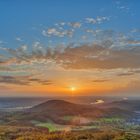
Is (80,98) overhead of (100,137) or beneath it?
overhead

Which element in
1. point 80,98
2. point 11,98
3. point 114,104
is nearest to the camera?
point 114,104

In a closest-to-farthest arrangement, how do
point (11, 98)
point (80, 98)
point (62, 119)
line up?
point (62, 119) < point (80, 98) < point (11, 98)

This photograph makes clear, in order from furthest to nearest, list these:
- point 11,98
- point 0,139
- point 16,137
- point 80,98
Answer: point 11,98, point 80,98, point 16,137, point 0,139

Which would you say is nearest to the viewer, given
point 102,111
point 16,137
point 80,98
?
point 16,137

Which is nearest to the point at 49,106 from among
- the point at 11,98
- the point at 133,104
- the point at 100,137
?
the point at 133,104

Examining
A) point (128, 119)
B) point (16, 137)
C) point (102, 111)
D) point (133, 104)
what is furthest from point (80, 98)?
point (16, 137)

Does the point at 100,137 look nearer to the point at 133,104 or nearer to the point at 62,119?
the point at 62,119

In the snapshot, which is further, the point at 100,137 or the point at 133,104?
the point at 133,104

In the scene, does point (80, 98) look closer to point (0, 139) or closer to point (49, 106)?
point (49, 106)

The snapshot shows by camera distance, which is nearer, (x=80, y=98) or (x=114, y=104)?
(x=114, y=104)
